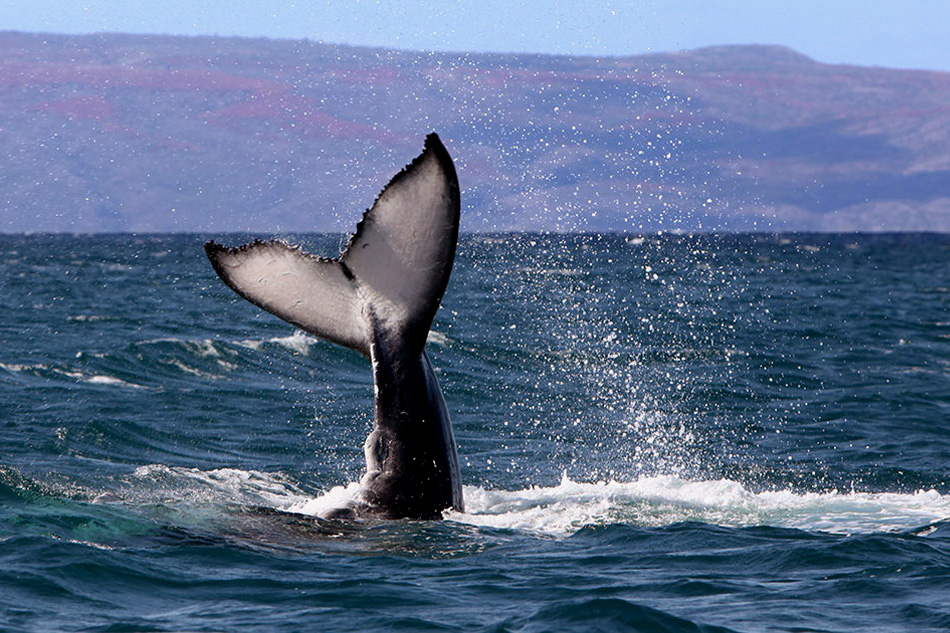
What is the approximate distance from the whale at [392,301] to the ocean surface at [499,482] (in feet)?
1.08

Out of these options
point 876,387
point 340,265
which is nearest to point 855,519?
point 340,265

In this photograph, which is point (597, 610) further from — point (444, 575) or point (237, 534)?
point (237, 534)

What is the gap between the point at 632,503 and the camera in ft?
37.0

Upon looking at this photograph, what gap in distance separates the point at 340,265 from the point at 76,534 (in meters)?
2.63

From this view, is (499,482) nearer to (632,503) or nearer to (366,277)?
(632,503)

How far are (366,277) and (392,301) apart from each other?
0.74 feet

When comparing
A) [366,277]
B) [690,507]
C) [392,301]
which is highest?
[366,277]

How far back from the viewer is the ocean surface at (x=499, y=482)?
7668 mm

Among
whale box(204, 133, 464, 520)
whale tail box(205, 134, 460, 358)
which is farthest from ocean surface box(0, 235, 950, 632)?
whale tail box(205, 134, 460, 358)

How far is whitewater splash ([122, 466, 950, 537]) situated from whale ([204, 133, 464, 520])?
64 cm

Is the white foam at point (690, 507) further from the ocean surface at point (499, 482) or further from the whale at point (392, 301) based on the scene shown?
the whale at point (392, 301)

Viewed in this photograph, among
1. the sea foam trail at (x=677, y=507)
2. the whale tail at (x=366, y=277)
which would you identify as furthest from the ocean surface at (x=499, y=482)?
the whale tail at (x=366, y=277)

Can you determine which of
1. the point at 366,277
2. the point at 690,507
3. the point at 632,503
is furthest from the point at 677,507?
the point at 366,277

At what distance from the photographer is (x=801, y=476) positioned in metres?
13.4
